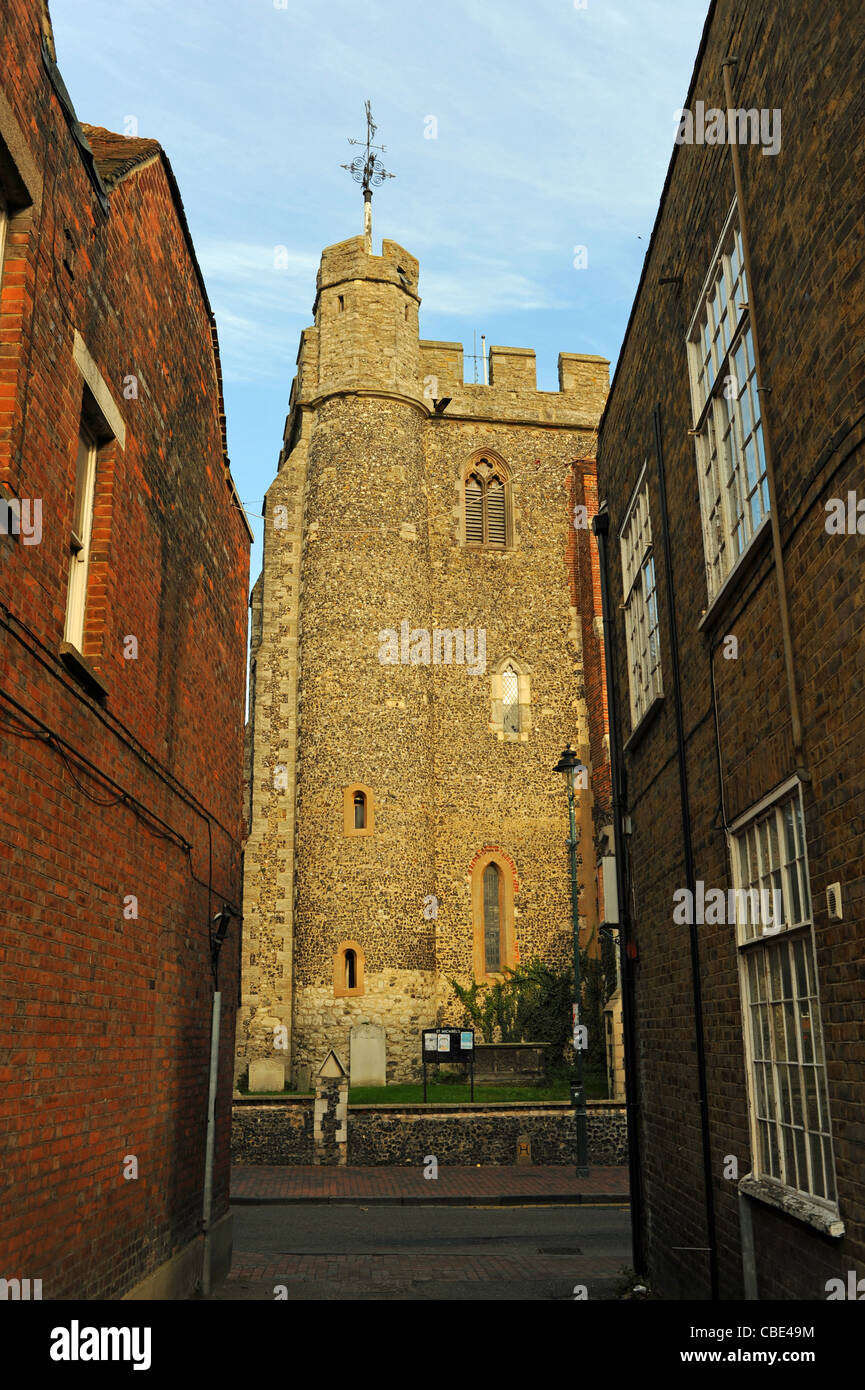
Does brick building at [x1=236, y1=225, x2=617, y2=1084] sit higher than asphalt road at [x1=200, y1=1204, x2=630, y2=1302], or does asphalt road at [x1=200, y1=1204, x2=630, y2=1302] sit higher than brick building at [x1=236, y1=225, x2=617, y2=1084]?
brick building at [x1=236, y1=225, x2=617, y2=1084]

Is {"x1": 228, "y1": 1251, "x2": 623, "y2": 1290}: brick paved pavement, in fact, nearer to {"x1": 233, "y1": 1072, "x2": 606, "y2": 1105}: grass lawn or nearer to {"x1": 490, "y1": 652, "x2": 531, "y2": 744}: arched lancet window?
{"x1": 233, "y1": 1072, "x2": 606, "y2": 1105}: grass lawn

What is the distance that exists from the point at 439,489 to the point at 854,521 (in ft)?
94.2

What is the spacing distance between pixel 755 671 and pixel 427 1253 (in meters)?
8.97

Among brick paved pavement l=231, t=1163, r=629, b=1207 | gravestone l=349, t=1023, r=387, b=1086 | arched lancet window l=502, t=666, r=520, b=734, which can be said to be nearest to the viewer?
brick paved pavement l=231, t=1163, r=629, b=1207

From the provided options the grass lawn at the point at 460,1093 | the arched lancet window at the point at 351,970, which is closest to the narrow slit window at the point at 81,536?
the grass lawn at the point at 460,1093

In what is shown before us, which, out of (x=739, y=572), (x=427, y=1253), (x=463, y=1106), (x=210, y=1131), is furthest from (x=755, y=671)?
(x=463, y=1106)

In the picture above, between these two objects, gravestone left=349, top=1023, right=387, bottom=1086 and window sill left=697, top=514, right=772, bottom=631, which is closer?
window sill left=697, top=514, right=772, bottom=631

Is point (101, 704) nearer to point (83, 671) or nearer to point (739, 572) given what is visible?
point (83, 671)

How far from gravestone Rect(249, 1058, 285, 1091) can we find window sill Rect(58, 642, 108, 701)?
20477 millimetres

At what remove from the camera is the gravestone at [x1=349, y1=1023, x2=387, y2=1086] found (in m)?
24.8

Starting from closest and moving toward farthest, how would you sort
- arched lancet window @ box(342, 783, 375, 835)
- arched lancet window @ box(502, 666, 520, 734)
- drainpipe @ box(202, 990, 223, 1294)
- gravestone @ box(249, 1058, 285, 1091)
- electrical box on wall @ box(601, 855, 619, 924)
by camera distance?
drainpipe @ box(202, 990, 223, 1294)
electrical box on wall @ box(601, 855, 619, 924)
gravestone @ box(249, 1058, 285, 1091)
arched lancet window @ box(342, 783, 375, 835)
arched lancet window @ box(502, 666, 520, 734)

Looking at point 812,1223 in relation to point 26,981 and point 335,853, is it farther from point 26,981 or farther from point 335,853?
point 335,853

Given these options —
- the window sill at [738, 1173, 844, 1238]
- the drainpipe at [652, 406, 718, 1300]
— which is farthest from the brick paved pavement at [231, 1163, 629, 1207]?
the window sill at [738, 1173, 844, 1238]

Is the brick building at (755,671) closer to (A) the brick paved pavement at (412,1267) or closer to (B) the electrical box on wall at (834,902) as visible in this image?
(B) the electrical box on wall at (834,902)
